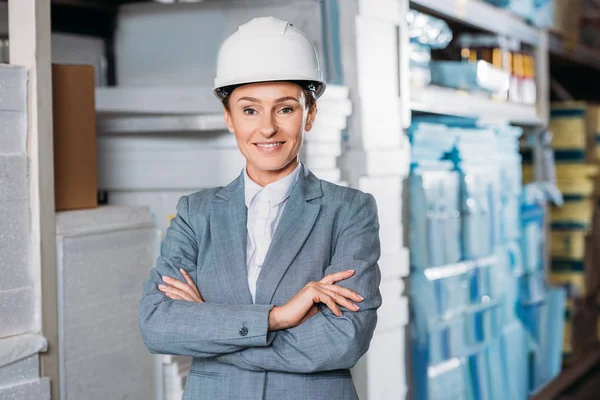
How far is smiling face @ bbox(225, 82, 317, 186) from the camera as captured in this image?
59.7 inches

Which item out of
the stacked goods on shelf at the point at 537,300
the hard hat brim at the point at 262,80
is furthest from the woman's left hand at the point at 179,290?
the stacked goods on shelf at the point at 537,300

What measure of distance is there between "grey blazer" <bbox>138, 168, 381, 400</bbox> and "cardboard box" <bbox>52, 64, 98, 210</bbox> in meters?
0.44

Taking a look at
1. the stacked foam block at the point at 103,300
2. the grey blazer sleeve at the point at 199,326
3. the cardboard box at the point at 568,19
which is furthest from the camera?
the cardboard box at the point at 568,19

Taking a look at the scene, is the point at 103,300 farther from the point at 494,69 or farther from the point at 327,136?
the point at 494,69

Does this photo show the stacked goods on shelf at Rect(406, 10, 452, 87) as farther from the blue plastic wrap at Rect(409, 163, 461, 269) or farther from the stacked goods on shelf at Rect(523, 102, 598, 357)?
the stacked goods on shelf at Rect(523, 102, 598, 357)

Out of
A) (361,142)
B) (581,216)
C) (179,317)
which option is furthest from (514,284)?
(179,317)

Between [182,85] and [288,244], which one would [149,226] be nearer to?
[182,85]

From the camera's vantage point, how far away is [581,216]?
179 inches

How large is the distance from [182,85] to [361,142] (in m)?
0.56

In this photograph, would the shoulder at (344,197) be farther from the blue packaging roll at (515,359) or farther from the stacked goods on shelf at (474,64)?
the blue packaging roll at (515,359)

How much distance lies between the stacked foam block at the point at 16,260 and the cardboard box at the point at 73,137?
0.59 feet

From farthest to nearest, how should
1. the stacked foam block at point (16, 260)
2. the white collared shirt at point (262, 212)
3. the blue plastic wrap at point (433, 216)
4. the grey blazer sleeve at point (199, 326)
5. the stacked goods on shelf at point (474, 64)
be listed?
the stacked goods on shelf at point (474, 64) → the blue plastic wrap at point (433, 216) → the stacked foam block at point (16, 260) → the white collared shirt at point (262, 212) → the grey blazer sleeve at point (199, 326)

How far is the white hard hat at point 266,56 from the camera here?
150 centimetres

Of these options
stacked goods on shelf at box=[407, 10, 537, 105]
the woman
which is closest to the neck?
the woman
